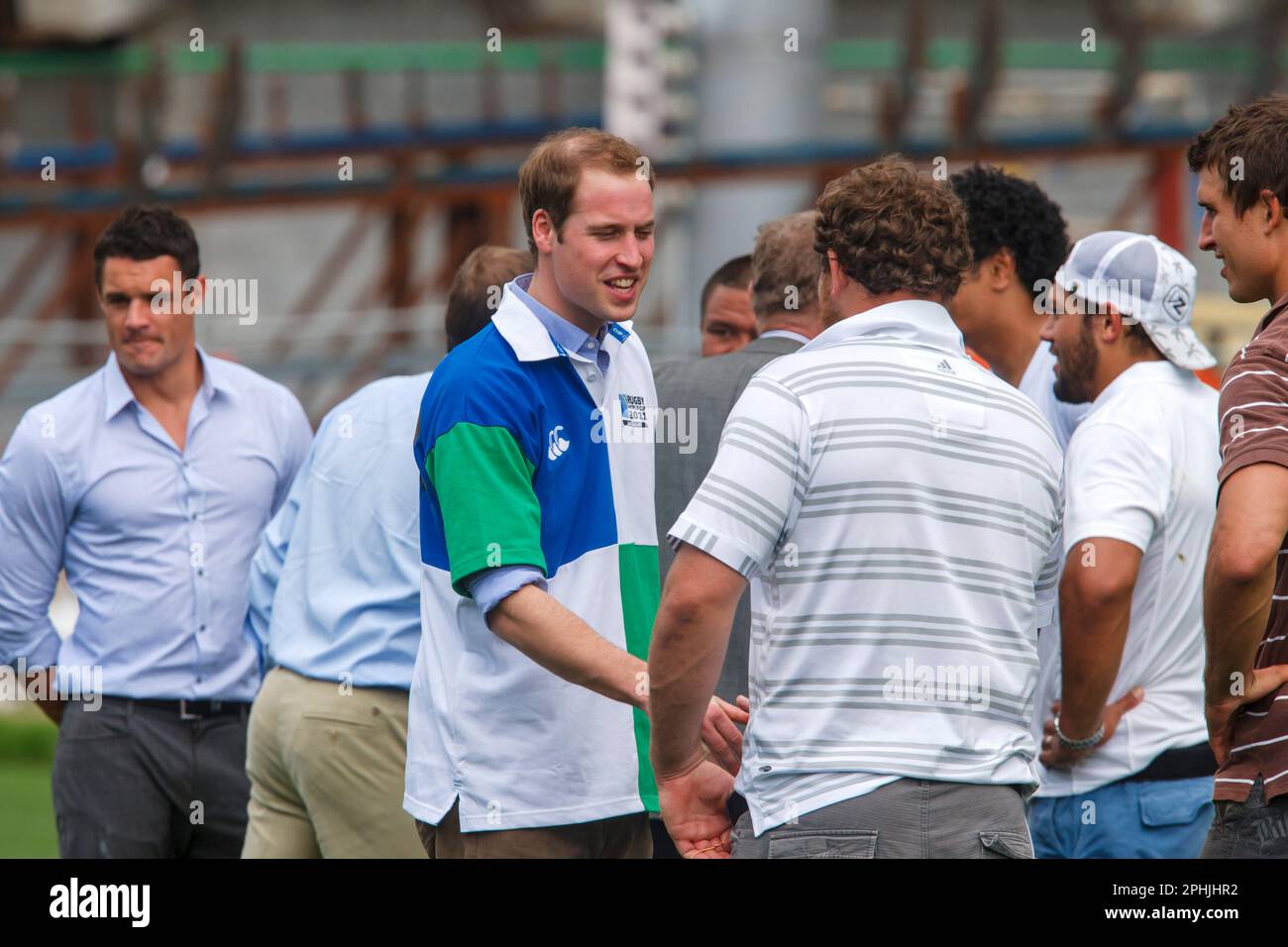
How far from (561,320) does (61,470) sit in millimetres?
1908

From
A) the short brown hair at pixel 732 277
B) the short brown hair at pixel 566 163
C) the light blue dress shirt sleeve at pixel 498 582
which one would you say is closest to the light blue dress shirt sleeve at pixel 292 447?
the short brown hair at pixel 732 277

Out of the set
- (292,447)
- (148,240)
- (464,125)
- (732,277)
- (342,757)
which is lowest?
(342,757)

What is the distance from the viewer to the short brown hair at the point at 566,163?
10.1ft

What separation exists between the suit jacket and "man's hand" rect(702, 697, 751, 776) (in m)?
0.70

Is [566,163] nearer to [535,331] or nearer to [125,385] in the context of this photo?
[535,331]

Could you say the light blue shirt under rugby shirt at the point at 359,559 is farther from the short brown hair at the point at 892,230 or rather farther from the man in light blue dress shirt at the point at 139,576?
the short brown hair at the point at 892,230

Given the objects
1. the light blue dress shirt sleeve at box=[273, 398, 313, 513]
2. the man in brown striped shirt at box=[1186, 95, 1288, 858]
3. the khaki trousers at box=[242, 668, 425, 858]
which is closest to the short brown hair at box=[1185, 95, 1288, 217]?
the man in brown striped shirt at box=[1186, 95, 1288, 858]

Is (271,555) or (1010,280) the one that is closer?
(1010,280)

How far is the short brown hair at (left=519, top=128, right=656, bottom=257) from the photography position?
309 cm

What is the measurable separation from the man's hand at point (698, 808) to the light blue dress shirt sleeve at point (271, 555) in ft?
5.87

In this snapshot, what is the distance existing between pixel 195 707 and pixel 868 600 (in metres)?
2.47

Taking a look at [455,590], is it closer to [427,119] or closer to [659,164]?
[659,164]

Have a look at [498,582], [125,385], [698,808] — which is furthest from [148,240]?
[698,808]

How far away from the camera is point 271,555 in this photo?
430 cm
